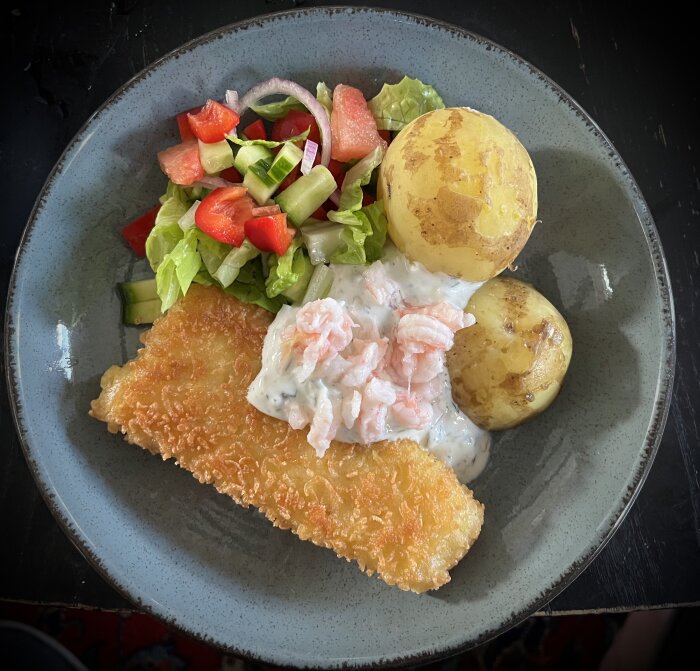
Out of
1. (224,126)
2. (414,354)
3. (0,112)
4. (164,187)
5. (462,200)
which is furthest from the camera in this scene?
(0,112)

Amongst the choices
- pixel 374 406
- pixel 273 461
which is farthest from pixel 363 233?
pixel 273 461

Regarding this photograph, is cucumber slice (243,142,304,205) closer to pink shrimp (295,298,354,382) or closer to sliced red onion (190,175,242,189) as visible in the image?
sliced red onion (190,175,242,189)

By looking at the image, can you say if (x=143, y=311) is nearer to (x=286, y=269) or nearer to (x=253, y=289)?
(x=253, y=289)

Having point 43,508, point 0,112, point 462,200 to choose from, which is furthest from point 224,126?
point 43,508

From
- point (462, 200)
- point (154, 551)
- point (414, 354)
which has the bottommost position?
point (154, 551)

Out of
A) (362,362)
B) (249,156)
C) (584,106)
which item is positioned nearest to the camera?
(362,362)

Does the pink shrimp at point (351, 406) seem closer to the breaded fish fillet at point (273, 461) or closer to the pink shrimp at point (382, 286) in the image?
the breaded fish fillet at point (273, 461)

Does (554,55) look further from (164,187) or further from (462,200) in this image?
(164,187)
